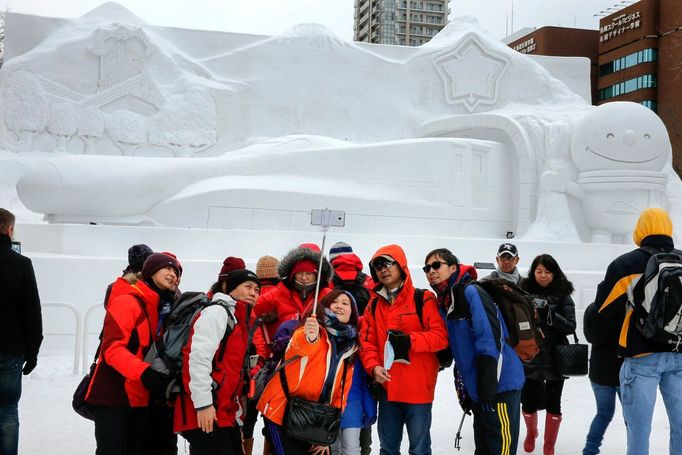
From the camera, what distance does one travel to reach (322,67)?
12.3 meters

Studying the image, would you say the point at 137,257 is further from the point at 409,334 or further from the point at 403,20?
the point at 403,20

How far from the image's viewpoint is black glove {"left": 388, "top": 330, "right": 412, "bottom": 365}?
9.55 feet

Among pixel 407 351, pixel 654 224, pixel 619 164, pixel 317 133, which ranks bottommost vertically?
pixel 407 351

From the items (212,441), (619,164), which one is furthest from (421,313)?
(619,164)

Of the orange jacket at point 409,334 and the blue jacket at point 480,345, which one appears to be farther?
the orange jacket at point 409,334

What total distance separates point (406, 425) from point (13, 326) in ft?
6.42

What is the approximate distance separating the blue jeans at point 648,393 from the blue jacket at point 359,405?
1.18 metres

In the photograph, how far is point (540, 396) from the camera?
396cm

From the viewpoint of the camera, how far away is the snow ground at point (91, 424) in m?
4.00

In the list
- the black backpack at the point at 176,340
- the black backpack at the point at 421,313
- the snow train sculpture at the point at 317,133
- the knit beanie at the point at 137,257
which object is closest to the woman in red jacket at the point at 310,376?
the black backpack at the point at 176,340

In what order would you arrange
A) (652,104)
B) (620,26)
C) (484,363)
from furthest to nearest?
(620,26), (652,104), (484,363)

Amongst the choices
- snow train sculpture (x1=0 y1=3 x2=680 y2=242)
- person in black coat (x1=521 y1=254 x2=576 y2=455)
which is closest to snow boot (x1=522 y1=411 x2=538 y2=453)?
person in black coat (x1=521 y1=254 x2=576 y2=455)

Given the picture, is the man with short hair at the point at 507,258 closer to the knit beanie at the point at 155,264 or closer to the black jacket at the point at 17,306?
the knit beanie at the point at 155,264

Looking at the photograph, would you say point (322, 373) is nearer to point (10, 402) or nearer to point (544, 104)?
point (10, 402)
